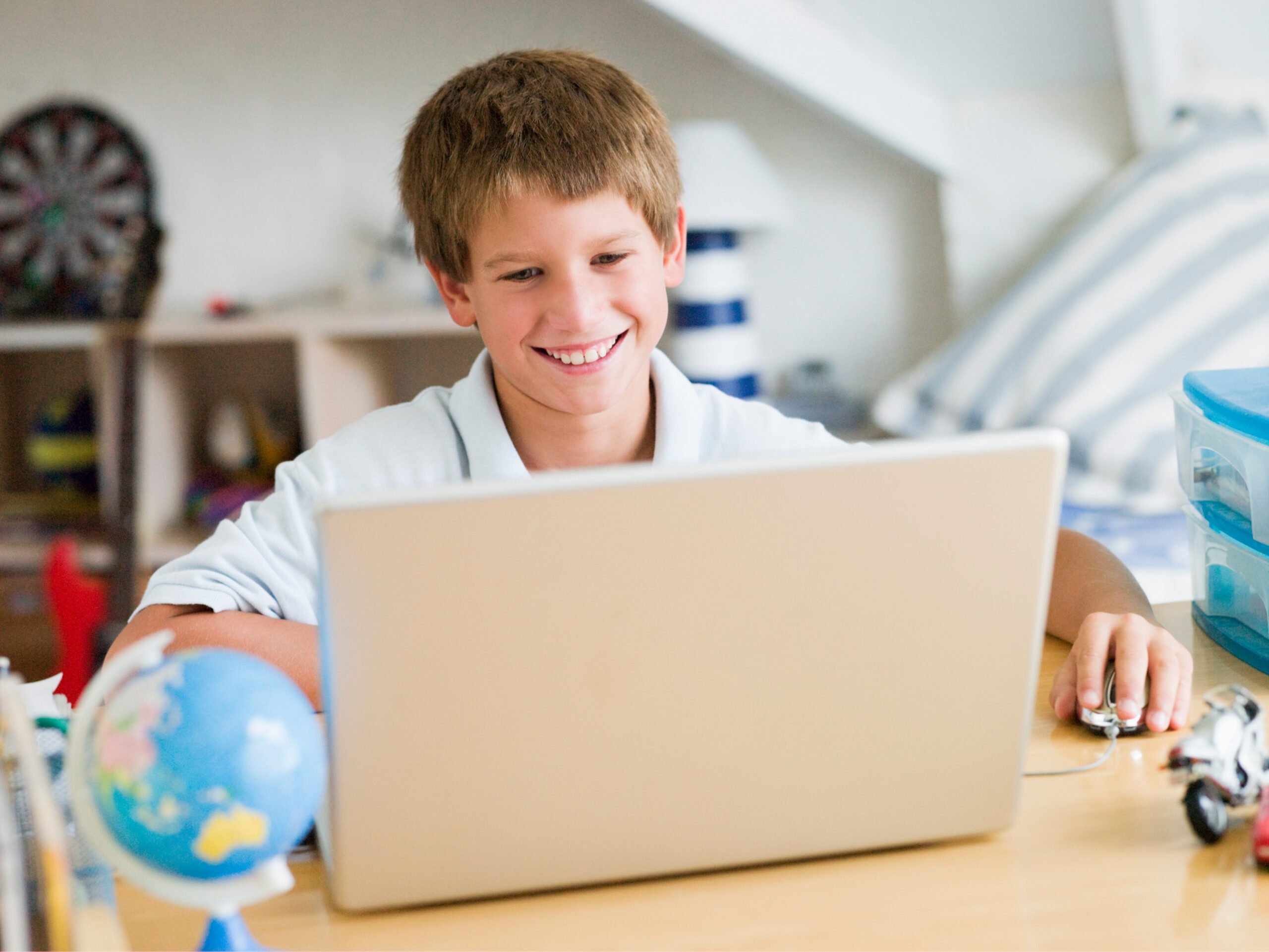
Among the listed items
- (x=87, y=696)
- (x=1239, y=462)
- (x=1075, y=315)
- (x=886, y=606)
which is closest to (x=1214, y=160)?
(x=1075, y=315)

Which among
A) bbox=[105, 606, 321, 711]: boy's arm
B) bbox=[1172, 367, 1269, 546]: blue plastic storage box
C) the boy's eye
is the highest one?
the boy's eye

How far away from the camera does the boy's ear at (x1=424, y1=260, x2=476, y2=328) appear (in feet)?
3.70

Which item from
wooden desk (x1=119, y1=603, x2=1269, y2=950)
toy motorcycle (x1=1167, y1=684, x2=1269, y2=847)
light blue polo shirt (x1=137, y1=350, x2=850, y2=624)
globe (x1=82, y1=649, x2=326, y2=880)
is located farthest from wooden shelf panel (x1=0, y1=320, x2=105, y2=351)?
toy motorcycle (x1=1167, y1=684, x2=1269, y2=847)

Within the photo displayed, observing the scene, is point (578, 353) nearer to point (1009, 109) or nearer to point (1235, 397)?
point (1235, 397)

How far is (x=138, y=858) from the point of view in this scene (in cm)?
53

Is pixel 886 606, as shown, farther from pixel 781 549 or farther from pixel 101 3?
pixel 101 3

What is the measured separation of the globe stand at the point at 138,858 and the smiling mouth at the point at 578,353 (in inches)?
21.8

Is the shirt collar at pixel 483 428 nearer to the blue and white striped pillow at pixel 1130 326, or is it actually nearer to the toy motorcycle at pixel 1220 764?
the toy motorcycle at pixel 1220 764

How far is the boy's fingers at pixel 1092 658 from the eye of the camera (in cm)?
79

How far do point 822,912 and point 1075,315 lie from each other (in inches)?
59.3

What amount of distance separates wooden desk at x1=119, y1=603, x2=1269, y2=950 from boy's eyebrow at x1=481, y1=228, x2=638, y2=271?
50cm

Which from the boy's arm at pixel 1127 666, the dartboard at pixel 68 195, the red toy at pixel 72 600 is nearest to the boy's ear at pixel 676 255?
the boy's arm at pixel 1127 666

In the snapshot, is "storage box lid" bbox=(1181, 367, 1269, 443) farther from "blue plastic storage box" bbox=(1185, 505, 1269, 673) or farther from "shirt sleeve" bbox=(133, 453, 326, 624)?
"shirt sleeve" bbox=(133, 453, 326, 624)

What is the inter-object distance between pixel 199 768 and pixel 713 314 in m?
1.88
